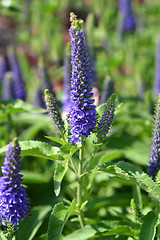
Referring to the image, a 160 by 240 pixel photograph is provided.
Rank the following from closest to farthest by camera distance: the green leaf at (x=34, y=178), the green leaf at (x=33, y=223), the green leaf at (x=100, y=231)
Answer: the green leaf at (x=100, y=231) → the green leaf at (x=33, y=223) → the green leaf at (x=34, y=178)

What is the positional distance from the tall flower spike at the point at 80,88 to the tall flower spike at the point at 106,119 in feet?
0.13

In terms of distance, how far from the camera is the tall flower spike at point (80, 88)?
1366 millimetres

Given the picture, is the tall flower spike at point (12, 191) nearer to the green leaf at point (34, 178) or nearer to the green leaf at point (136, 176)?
the green leaf at point (136, 176)

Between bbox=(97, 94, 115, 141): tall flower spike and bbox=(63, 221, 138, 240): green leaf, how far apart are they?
0.53 m

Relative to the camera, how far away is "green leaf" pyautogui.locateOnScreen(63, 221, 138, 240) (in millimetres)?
1688

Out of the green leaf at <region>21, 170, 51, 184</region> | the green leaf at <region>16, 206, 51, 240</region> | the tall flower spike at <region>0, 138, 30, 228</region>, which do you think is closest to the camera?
the tall flower spike at <region>0, 138, 30, 228</region>

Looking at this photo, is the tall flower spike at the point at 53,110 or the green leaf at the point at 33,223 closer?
the tall flower spike at the point at 53,110

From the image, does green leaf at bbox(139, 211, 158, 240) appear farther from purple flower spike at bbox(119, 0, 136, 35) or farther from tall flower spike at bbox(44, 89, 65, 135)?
purple flower spike at bbox(119, 0, 136, 35)

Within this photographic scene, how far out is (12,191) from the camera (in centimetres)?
143

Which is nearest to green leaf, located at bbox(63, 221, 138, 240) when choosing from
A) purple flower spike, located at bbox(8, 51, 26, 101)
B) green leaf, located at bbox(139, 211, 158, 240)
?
green leaf, located at bbox(139, 211, 158, 240)

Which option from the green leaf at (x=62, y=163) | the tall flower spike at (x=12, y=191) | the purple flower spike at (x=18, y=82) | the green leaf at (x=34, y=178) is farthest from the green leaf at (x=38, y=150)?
the purple flower spike at (x=18, y=82)

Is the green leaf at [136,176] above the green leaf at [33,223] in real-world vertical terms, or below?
above

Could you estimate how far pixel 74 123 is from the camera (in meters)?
1.49

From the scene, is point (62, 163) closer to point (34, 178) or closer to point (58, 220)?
point (58, 220)
